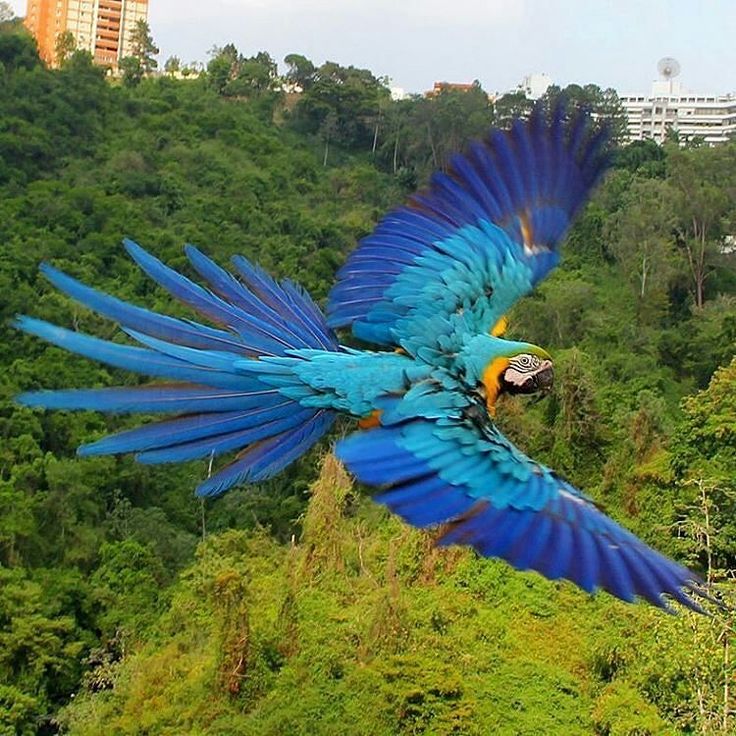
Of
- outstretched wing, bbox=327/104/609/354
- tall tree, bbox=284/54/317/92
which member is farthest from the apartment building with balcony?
outstretched wing, bbox=327/104/609/354

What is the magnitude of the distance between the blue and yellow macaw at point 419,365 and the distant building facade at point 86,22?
1143 inches

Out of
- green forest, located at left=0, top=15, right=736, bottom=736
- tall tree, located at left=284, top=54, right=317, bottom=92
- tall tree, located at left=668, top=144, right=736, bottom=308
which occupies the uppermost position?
tall tree, located at left=284, top=54, right=317, bottom=92

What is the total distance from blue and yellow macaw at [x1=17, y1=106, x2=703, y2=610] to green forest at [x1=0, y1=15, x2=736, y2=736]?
13.4 inches

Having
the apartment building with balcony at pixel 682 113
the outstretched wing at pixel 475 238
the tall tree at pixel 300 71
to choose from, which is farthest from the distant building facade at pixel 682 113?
the outstretched wing at pixel 475 238

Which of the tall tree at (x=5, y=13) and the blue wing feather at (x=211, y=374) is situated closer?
the blue wing feather at (x=211, y=374)

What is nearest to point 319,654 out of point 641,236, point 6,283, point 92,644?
point 92,644

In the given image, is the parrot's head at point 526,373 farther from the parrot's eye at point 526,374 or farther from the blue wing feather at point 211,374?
the blue wing feather at point 211,374

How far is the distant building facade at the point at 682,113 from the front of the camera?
119 ft

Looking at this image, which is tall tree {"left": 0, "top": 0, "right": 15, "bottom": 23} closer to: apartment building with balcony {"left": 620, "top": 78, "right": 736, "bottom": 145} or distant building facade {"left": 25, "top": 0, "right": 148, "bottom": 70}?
distant building facade {"left": 25, "top": 0, "right": 148, "bottom": 70}

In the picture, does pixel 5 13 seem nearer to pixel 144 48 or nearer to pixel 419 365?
pixel 144 48

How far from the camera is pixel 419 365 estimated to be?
1.80 metres

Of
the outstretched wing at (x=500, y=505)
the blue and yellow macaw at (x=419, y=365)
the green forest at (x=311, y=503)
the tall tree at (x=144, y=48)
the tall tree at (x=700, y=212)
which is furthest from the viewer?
the tall tree at (x=144, y=48)

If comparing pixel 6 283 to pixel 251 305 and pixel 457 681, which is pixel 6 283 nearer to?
pixel 457 681

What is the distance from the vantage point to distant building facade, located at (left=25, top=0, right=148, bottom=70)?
2947 cm
